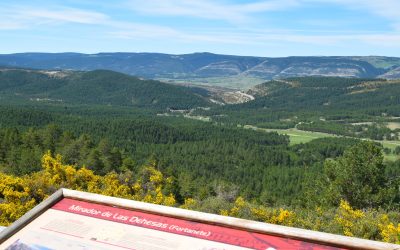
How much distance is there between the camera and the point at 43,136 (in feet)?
280

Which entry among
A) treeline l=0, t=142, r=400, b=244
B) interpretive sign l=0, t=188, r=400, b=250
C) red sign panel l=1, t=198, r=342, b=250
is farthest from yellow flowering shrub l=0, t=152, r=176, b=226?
red sign panel l=1, t=198, r=342, b=250

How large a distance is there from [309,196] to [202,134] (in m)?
132

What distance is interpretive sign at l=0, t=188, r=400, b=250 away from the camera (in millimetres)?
9258

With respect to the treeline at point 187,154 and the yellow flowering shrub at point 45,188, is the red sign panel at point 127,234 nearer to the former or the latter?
the yellow flowering shrub at point 45,188

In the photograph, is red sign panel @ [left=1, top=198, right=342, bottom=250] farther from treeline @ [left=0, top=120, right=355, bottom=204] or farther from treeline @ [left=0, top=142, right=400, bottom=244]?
treeline @ [left=0, top=120, right=355, bottom=204]

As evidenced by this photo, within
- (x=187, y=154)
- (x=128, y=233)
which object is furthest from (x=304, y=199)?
(x=187, y=154)

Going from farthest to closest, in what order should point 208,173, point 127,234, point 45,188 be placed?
point 208,173 → point 45,188 → point 127,234

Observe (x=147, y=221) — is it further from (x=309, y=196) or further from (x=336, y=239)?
(x=309, y=196)

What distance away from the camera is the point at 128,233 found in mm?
9875

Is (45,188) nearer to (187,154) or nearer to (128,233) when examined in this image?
(128,233)

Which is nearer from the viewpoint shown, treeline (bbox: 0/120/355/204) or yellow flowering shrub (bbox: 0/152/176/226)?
yellow flowering shrub (bbox: 0/152/176/226)

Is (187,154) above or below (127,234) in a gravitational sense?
below

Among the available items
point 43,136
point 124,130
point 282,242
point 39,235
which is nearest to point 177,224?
point 282,242

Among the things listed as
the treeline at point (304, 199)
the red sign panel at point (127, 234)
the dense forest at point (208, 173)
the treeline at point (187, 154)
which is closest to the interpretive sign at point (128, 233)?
the red sign panel at point (127, 234)
